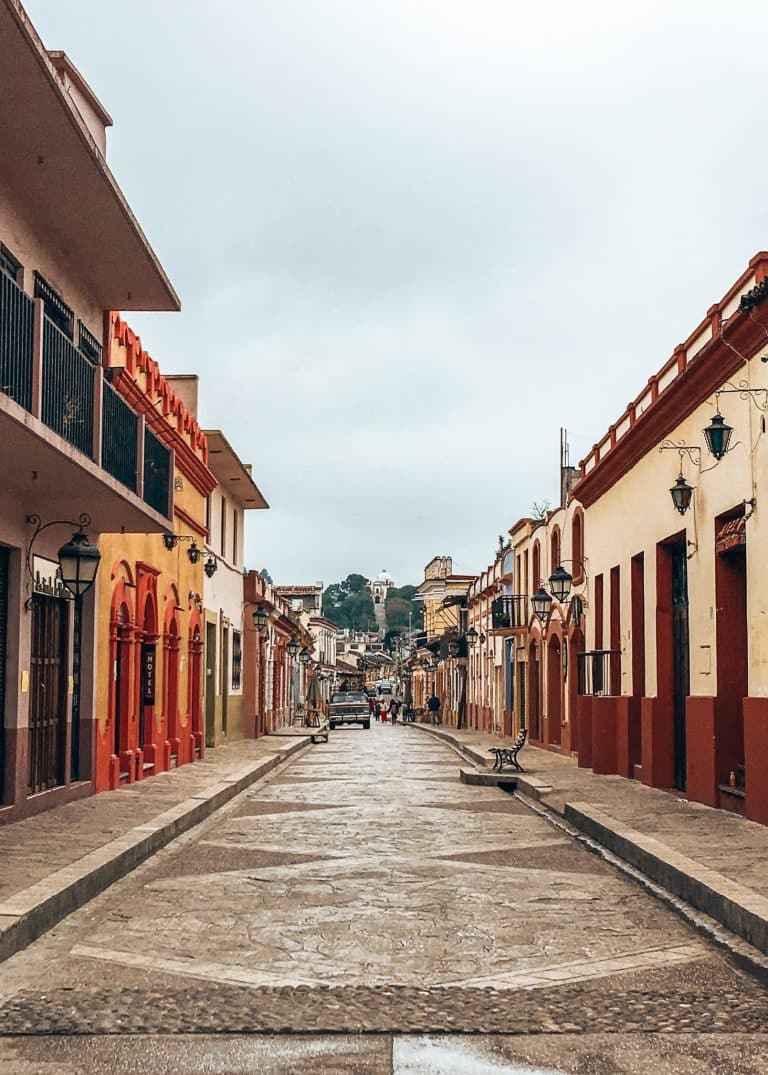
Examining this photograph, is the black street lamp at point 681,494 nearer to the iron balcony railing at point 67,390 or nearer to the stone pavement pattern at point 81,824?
the stone pavement pattern at point 81,824

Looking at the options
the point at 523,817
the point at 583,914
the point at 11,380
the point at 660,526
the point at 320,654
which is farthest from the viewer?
the point at 320,654

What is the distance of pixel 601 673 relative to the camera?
952 inches

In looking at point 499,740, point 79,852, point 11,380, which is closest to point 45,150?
point 11,380

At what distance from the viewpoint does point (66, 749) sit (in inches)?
624

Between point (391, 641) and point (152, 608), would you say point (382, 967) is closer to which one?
point (152, 608)

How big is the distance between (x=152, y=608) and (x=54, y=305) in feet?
26.7

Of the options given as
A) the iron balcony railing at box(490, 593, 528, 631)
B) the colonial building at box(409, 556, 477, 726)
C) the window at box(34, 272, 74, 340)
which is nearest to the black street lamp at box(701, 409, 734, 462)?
the window at box(34, 272, 74, 340)

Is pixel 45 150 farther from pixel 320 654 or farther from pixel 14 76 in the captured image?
pixel 320 654

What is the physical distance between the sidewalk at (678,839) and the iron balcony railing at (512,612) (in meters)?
16.6

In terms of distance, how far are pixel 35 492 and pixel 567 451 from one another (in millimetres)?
26847

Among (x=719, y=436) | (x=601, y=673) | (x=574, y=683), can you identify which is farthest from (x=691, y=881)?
(x=574, y=683)

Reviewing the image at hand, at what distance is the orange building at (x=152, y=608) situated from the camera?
Answer: 17.9 m

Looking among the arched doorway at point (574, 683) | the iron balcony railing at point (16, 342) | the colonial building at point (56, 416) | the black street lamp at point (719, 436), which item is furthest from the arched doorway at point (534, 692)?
the iron balcony railing at point (16, 342)

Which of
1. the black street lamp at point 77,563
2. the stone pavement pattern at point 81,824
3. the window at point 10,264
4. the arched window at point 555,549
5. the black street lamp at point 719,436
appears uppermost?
the window at point 10,264
